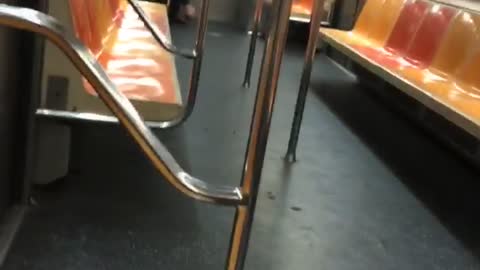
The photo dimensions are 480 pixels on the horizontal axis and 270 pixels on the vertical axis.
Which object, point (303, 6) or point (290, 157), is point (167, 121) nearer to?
point (290, 157)

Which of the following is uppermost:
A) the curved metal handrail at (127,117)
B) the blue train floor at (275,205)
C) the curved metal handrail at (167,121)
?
the curved metal handrail at (127,117)

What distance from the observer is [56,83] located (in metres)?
1.99

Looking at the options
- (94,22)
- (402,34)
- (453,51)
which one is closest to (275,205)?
(94,22)

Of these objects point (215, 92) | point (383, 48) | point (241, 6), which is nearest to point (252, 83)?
point (215, 92)

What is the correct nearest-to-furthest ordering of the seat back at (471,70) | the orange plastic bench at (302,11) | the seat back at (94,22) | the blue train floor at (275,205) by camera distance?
1. the blue train floor at (275,205)
2. the seat back at (94,22)
3. the seat back at (471,70)
4. the orange plastic bench at (302,11)

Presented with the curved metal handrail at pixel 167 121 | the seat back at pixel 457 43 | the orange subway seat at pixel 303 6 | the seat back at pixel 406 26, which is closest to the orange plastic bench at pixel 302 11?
the orange subway seat at pixel 303 6

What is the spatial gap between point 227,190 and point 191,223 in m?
0.97

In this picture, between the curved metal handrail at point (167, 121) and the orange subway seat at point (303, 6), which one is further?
the orange subway seat at point (303, 6)

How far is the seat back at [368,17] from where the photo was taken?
4680 millimetres

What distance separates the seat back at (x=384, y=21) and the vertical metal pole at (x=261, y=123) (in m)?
3.44

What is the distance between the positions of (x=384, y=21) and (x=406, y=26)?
1.16ft

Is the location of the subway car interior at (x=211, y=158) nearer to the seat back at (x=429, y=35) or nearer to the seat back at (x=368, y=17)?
the seat back at (x=429, y=35)

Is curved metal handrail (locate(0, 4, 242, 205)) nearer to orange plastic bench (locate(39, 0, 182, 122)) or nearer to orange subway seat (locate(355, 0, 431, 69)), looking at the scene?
orange plastic bench (locate(39, 0, 182, 122))

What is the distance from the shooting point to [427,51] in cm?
375
